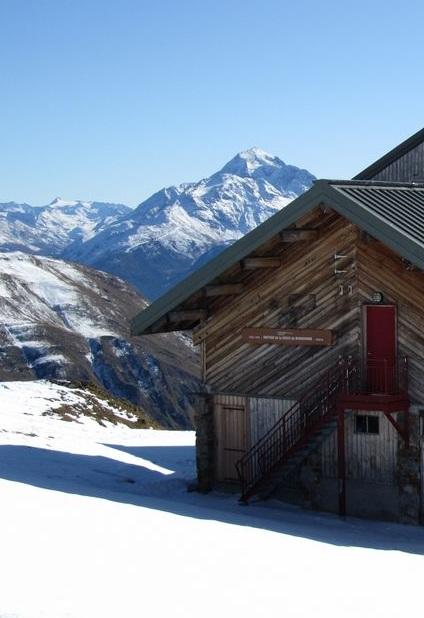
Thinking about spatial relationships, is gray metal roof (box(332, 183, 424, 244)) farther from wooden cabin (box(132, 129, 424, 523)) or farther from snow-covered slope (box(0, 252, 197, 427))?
snow-covered slope (box(0, 252, 197, 427))

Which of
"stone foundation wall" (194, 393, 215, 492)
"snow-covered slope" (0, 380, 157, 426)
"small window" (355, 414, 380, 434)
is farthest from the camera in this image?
"snow-covered slope" (0, 380, 157, 426)

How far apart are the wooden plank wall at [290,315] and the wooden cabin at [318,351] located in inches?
1.1

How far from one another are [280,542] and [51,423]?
806 inches

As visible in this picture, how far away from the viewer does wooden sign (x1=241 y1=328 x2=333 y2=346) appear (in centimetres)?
2527

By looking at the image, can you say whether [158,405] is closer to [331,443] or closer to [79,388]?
[79,388]

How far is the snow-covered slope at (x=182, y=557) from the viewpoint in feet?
44.8

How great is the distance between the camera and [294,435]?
25.5 meters

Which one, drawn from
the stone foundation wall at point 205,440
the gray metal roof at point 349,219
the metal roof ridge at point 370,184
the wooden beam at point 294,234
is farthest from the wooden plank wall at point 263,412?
the metal roof ridge at point 370,184

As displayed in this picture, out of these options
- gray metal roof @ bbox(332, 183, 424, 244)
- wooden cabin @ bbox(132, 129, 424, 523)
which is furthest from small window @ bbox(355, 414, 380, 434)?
gray metal roof @ bbox(332, 183, 424, 244)

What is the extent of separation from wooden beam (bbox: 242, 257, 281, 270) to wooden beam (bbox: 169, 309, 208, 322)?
82.9 inches

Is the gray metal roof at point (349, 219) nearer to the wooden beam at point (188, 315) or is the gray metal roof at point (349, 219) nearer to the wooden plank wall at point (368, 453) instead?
the wooden beam at point (188, 315)

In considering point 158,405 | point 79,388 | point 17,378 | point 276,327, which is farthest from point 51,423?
point 158,405

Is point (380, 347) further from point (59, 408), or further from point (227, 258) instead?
point (59, 408)

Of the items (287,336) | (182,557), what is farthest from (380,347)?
(182,557)
